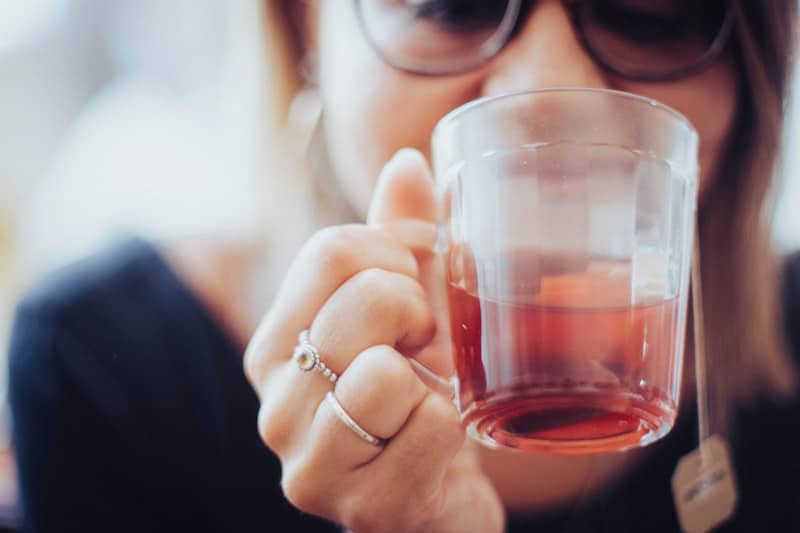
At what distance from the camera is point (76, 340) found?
53.4 inches

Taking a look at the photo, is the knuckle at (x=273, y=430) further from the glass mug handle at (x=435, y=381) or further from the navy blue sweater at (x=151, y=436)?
the navy blue sweater at (x=151, y=436)

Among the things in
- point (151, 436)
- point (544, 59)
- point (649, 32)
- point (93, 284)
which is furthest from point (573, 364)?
point (93, 284)

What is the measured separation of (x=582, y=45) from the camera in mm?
1084

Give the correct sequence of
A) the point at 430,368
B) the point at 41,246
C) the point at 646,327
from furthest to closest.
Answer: the point at 41,246 → the point at 430,368 → the point at 646,327

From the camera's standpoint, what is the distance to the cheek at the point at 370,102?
1.17 meters

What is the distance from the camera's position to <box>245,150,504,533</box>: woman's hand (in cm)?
73

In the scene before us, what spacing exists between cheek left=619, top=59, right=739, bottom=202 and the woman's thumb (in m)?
0.43

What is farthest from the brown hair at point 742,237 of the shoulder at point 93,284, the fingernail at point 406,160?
the fingernail at point 406,160

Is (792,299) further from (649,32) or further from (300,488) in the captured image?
(300,488)

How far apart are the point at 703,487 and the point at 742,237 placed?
502 mm

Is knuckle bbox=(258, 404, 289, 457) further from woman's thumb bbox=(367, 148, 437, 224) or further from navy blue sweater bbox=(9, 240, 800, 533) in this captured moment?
navy blue sweater bbox=(9, 240, 800, 533)

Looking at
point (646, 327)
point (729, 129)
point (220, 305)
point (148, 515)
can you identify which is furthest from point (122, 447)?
point (729, 129)

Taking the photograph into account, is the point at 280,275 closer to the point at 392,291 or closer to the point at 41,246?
the point at 392,291

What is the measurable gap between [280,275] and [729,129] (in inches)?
33.7
